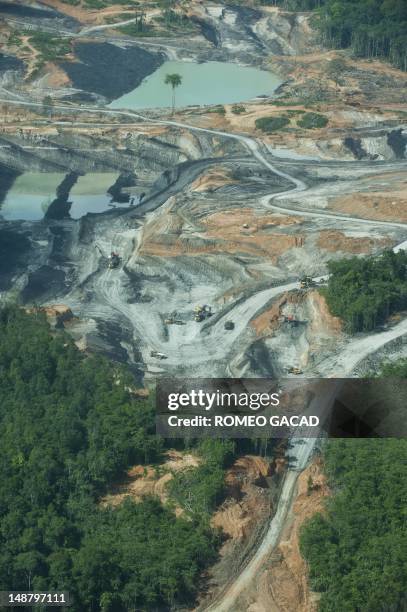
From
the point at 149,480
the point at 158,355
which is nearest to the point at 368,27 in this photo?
the point at 158,355

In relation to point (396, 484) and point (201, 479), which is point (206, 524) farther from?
point (396, 484)

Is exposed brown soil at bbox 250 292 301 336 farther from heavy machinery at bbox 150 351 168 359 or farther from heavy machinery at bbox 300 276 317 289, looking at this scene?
heavy machinery at bbox 150 351 168 359

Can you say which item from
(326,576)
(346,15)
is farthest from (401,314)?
(346,15)

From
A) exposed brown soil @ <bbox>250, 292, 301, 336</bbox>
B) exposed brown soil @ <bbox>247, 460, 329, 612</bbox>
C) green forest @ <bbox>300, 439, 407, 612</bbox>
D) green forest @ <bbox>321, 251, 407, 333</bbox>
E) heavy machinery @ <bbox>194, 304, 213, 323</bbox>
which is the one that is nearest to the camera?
green forest @ <bbox>300, 439, 407, 612</bbox>

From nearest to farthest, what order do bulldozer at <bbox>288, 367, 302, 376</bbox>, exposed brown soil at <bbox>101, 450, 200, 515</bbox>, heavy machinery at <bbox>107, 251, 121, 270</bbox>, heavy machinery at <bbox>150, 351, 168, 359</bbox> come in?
exposed brown soil at <bbox>101, 450, 200, 515</bbox>, bulldozer at <bbox>288, 367, 302, 376</bbox>, heavy machinery at <bbox>150, 351, 168, 359</bbox>, heavy machinery at <bbox>107, 251, 121, 270</bbox>

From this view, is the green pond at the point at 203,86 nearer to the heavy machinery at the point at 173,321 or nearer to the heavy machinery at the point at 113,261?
the heavy machinery at the point at 113,261

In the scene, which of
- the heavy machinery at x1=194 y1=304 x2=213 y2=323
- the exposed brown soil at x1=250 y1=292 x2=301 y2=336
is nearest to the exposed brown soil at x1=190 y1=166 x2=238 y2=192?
the heavy machinery at x1=194 y1=304 x2=213 y2=323

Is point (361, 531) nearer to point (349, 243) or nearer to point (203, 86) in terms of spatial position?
point (349, 243)
